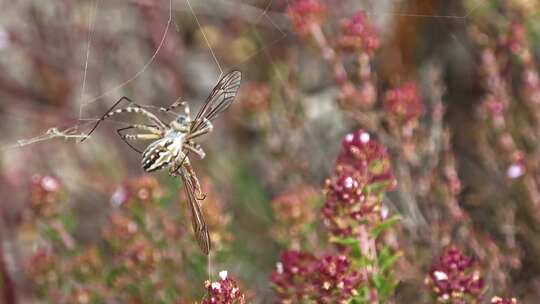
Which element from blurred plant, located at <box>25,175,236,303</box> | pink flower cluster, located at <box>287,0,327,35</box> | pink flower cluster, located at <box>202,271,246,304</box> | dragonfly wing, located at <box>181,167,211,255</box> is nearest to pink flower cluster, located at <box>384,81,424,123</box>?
pink flower cluster, located at <box>287,0,327,35</box>

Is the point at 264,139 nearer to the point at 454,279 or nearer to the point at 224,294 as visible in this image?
the point at 454,279

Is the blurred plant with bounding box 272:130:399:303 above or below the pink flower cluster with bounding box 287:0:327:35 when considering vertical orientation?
below

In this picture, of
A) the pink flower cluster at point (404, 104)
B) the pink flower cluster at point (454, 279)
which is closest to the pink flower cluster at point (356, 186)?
the pink flower cluster at point (454, 279)

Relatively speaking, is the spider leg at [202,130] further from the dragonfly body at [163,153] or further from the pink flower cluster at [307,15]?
the pink flower cluster at [307,15]

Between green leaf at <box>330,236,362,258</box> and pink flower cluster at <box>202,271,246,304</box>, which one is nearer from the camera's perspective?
pink flower cluster at <box>202,271,246,304</box>

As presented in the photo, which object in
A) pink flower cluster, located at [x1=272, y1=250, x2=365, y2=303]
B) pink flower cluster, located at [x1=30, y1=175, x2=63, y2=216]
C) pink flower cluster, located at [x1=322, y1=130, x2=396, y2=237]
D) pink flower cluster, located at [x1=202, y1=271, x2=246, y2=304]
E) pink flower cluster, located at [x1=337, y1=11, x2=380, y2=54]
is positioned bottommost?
pink flower cluster, located at [x1=202, y1=271, x2=246, y2=304]

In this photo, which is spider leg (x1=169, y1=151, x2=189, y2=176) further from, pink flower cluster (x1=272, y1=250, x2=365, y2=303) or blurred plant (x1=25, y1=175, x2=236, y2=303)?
blurred plant (x1=25, y1=175, x2=236, y2=303)

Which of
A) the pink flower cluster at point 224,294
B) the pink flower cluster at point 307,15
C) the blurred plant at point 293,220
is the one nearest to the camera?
the pink flower cluster at point 224,294
